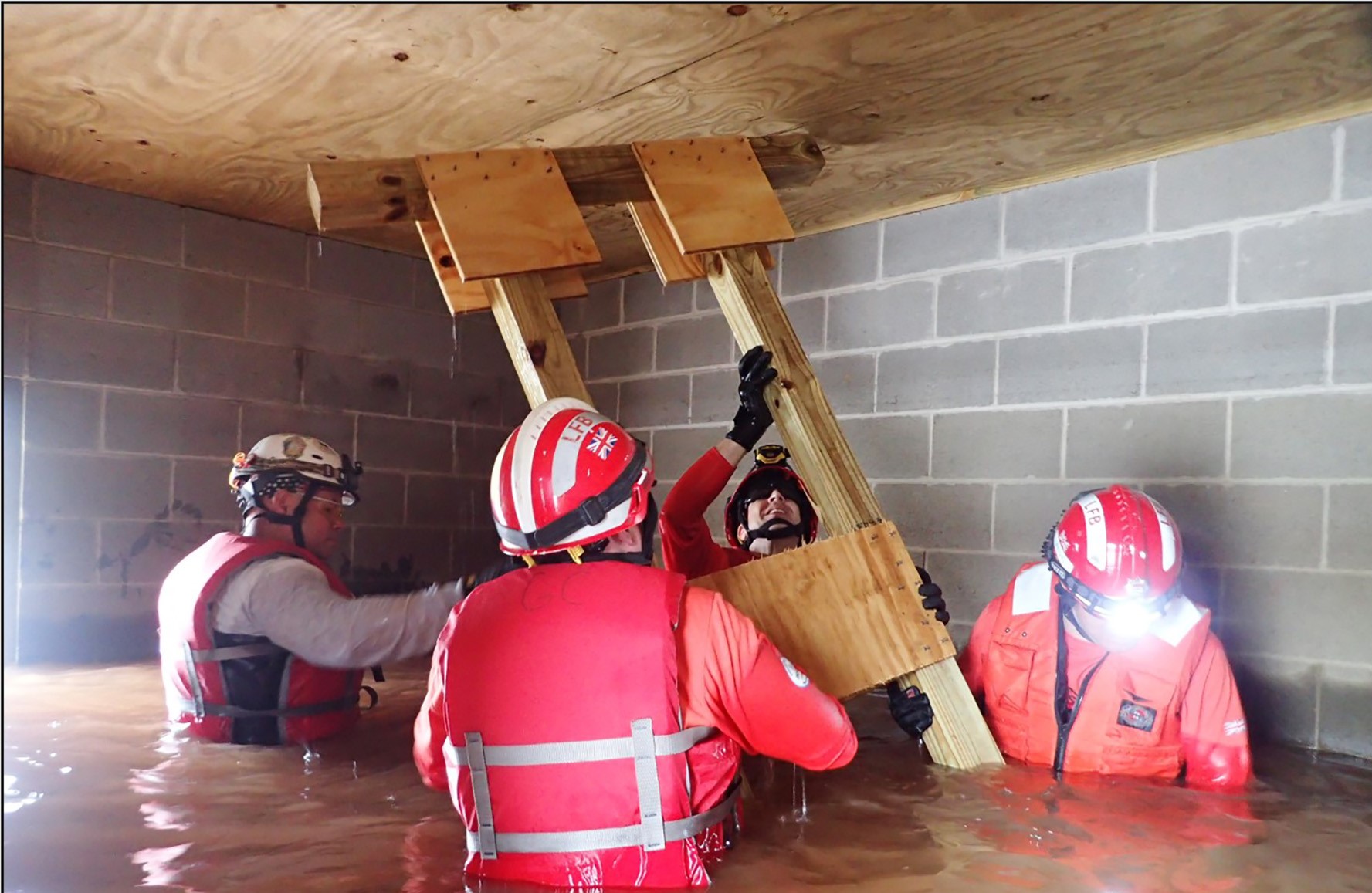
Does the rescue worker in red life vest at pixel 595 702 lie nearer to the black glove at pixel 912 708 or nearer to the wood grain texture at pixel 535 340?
the wood grain texture at pixel 535 340

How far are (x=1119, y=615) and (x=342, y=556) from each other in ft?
13.7

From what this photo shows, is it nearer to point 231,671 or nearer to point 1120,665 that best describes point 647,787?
point 1120,665

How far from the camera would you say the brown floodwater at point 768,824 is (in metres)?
2.40

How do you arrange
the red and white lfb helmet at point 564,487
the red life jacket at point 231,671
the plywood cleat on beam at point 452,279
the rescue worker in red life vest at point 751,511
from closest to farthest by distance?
the red and white lfb helmet at point 564,487 → the rescue worker in red life vest at point 751,511 → the plywood cleat on beam at point 452,279 → the red life jacket at point 231,671

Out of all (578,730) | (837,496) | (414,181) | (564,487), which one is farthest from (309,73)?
(578,730)

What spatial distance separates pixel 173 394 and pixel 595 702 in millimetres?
4002

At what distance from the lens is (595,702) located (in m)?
2.10

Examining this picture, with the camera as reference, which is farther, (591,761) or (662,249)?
(662,249)

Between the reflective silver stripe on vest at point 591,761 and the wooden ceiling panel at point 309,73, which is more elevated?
the wooden ceiling panel at point 309,73

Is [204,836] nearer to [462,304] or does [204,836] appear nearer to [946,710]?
[462,304]

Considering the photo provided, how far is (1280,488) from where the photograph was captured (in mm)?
3850

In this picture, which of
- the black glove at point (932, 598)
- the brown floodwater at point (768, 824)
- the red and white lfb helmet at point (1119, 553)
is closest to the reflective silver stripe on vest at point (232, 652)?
the brown floodwater at point (768, 824)

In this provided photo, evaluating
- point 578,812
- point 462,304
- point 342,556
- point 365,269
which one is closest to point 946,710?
point 578,812

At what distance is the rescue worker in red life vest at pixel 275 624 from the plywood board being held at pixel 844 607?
99 centimetres
